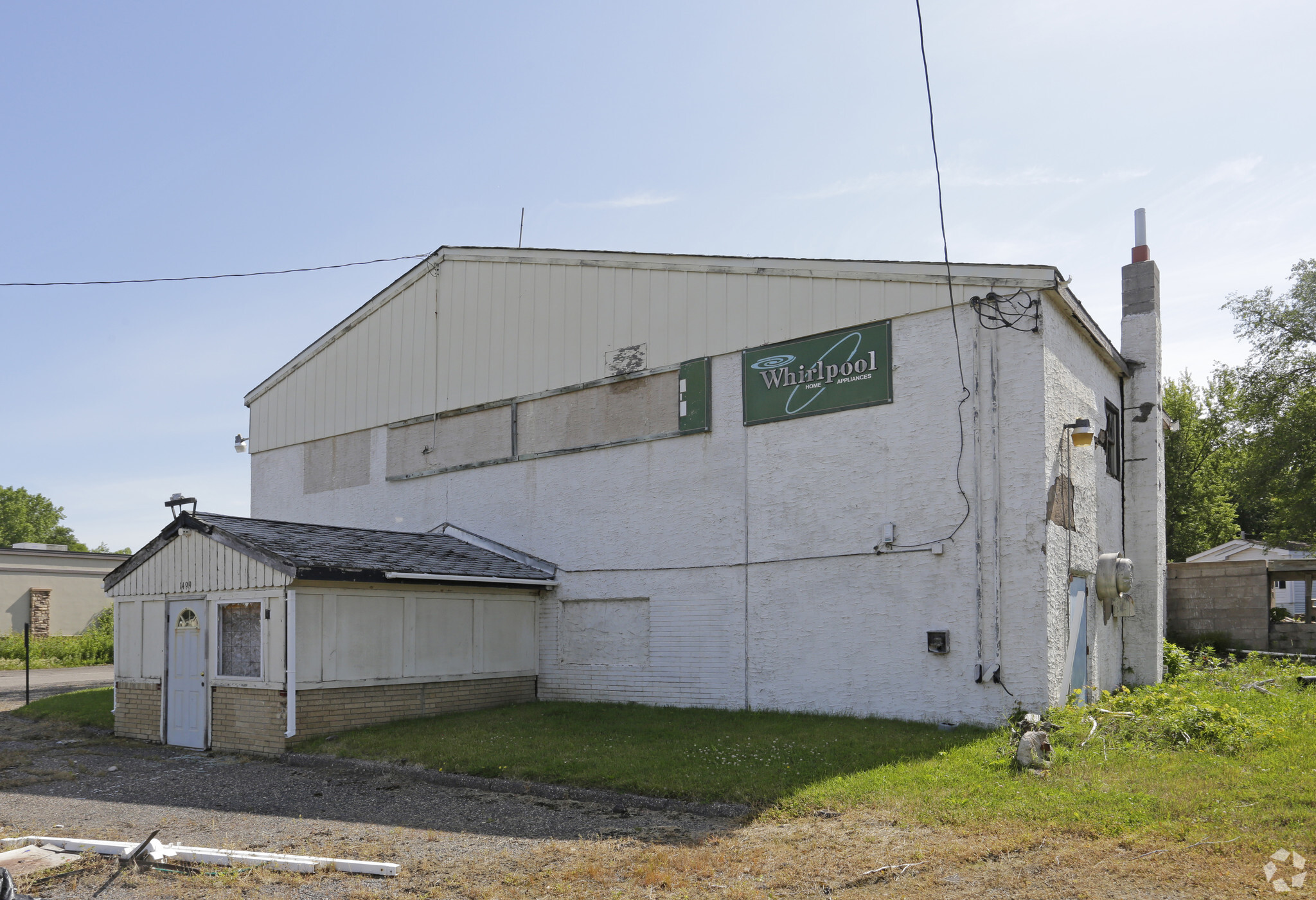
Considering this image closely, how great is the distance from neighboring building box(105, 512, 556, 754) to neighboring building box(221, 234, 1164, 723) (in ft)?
4.70

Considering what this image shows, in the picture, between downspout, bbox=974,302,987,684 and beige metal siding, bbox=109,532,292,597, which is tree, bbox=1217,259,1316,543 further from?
beige metal siding, bbox=109,532,292,597

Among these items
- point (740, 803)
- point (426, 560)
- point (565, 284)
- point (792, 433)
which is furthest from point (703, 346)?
point (740, 803)

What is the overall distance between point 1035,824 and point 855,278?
807 centimetres

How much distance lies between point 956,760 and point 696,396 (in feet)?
23.3

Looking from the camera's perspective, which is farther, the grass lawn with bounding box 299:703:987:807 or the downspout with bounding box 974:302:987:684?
the downspout with bounding box 974:302:987:684

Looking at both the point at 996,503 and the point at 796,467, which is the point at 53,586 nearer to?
the point at 796,467

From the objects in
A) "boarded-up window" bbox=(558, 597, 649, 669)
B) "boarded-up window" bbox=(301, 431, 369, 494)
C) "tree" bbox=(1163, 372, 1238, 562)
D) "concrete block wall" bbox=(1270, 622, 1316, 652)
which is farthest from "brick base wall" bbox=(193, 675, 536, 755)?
"tree" bbox=(1163, 372, 1238, 562)

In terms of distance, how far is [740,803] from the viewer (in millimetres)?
8648

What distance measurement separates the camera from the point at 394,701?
14.1 metres

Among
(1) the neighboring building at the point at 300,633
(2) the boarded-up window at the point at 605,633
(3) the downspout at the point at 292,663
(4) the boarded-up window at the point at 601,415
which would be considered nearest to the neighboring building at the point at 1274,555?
(4) the boarded-up window at the point at 601,415

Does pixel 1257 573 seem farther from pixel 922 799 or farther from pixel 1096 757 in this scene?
pixel 922 799

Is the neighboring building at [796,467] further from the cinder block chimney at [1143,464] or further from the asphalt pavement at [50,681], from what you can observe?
the asphalt pavement at [50,681]

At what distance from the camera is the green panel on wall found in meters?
15.0

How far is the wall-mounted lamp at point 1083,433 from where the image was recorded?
40.7ft
